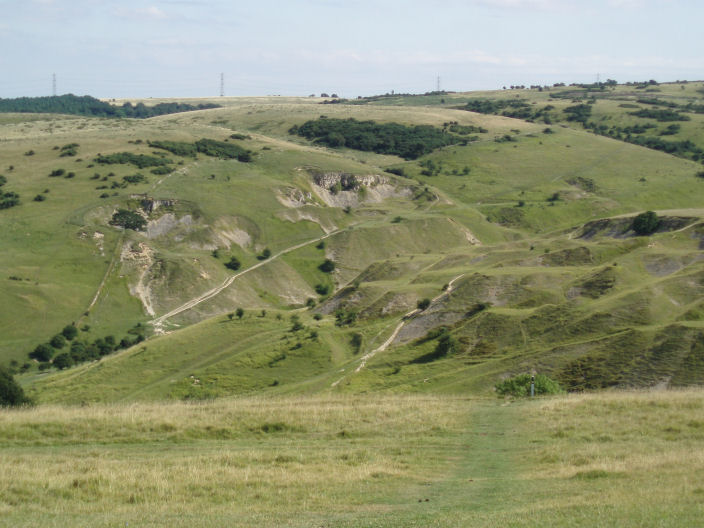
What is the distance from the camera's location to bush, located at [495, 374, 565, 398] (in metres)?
45.7

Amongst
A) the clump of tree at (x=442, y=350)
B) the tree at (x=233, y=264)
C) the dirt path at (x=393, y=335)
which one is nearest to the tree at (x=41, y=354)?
the dirt path at (x=393, y=335)

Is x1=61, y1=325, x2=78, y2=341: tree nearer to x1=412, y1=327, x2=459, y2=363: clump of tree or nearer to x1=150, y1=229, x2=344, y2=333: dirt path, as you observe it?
x1=150, y1=229, x2=344, y2=333: dirt path

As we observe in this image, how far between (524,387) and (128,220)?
3653 inches

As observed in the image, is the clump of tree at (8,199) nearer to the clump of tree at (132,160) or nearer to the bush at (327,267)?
the clump of tree at (132,160)

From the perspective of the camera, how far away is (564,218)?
149 m

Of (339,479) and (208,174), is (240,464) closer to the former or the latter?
(339,479)

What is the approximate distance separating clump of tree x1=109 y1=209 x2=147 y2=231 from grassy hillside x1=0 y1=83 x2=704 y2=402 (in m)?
1.61

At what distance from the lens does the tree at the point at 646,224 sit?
305 ft

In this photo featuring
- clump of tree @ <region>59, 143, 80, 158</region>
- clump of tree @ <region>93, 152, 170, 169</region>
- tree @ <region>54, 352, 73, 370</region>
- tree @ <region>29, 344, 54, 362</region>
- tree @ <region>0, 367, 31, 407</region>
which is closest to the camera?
tree @ <region>0, 367, 31, 407</region>

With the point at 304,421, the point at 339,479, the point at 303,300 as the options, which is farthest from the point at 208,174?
the point at 339,479

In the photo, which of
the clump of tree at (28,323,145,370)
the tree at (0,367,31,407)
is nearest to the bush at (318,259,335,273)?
the clump of tree at (28,323,145,370)

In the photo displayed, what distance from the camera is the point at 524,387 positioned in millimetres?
46281

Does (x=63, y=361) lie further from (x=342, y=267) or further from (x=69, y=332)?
(x=342, y=267)

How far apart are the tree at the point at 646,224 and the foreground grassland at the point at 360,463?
60.3m
